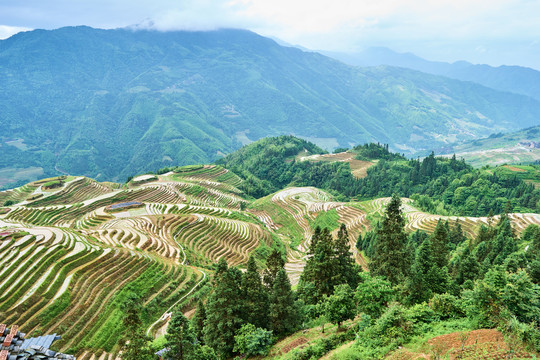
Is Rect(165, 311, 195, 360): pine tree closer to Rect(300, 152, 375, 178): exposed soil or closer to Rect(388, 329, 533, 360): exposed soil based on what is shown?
Rect(388, 329, 533, 360): exposed soil

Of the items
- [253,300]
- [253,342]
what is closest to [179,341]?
[253,342]

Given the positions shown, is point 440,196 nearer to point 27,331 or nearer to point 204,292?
point 204,292

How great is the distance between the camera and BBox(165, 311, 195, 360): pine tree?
1905 cm

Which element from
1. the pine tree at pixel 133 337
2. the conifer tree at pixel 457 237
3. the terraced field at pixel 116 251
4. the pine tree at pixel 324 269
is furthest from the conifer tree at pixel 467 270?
the conifer tree at pixel 457 237

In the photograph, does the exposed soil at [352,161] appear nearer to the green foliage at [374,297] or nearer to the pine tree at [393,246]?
the pine tree at [393,246]

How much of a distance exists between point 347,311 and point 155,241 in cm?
4196

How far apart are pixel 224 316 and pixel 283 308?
5.04m

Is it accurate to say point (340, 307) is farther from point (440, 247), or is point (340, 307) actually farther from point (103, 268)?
point (103, 268)

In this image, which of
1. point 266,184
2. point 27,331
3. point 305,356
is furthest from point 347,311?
point 266,184

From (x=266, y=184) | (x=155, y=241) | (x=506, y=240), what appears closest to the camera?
(x=506, y=240)

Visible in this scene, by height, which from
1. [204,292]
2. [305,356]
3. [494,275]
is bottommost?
[204,292]

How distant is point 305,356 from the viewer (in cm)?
1959

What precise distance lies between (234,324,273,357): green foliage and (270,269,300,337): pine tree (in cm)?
209

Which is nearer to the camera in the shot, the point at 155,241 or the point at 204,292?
the point at 204,292
